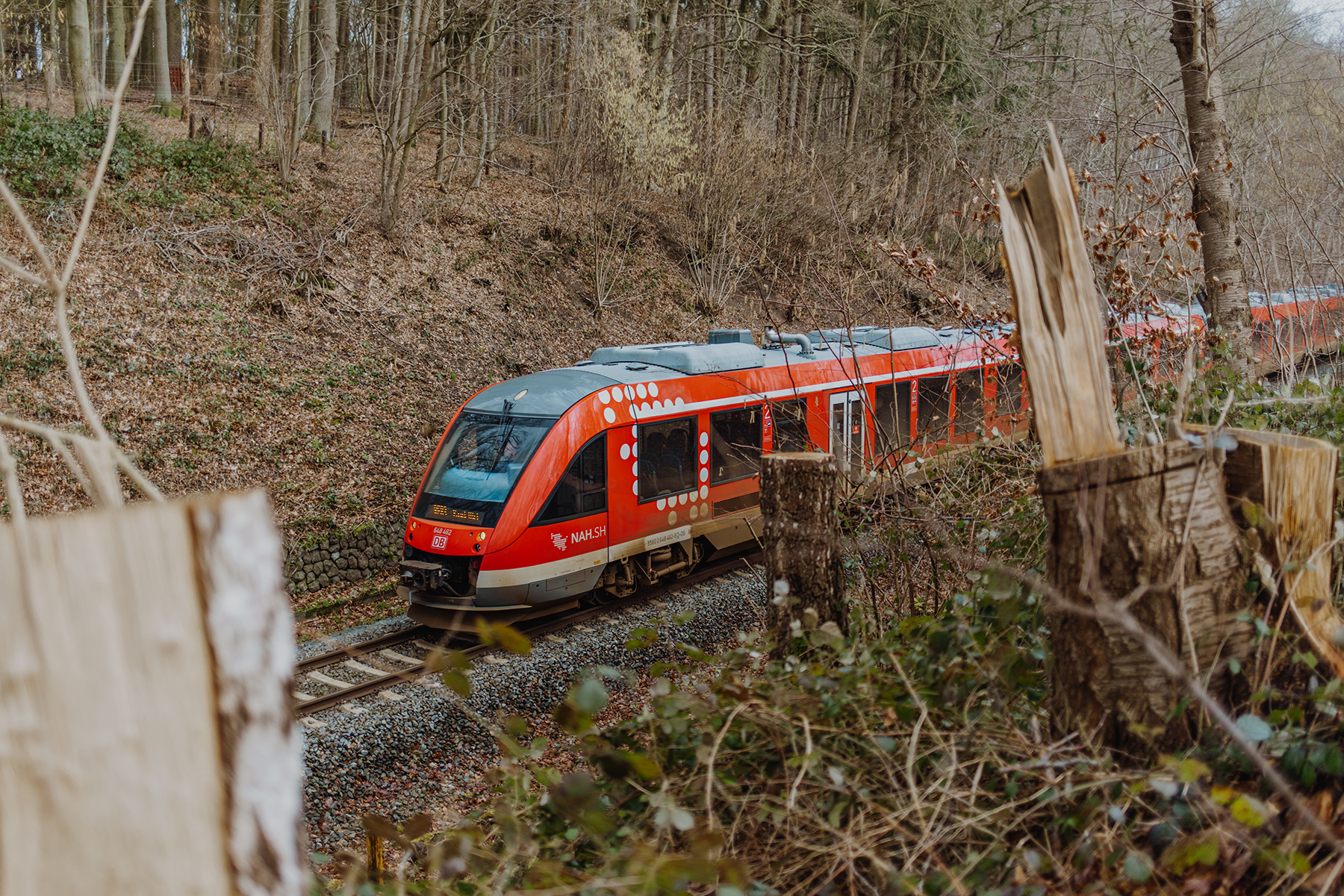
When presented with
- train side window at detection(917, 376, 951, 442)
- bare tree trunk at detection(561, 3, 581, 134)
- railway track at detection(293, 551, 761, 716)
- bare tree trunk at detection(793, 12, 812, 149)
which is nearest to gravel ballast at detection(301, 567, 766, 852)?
railway track at detection(293, 551, 761, 716)

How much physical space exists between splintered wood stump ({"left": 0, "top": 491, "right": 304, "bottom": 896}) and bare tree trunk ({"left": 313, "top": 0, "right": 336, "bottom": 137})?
725 inches

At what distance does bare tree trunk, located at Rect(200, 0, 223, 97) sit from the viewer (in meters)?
20.4

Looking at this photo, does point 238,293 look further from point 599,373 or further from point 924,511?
point 924,511

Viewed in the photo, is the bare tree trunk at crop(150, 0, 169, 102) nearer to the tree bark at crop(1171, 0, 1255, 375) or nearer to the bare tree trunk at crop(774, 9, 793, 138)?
the bare tree trunk at crop(774, 9, 793, 138)

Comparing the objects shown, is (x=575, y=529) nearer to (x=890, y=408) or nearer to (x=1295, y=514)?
(x=890, y=408)

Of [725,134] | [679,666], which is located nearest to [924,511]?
[679,666]

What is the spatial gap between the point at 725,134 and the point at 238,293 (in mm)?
10496

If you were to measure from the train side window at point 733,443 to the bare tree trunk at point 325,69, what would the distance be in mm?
12451

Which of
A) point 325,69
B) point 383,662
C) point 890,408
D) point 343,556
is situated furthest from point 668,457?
point 325,69

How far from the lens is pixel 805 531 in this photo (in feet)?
13.6

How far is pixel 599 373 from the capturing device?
355 inches

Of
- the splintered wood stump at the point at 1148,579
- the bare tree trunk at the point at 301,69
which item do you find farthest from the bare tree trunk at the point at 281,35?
the splintered wood stump at the point at 1148,579

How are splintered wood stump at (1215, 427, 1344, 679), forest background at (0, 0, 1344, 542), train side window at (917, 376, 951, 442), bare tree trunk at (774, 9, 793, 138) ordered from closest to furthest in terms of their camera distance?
splintered wood stump at (1215, 427, 1344, 679)
forest background at (0, 0, 1344, 542)
train side window at (917, 376, 951, 442)
bare tree trunk at (774, 9, 793, 138)

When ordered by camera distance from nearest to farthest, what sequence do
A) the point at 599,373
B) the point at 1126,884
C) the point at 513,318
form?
1. the point at 1126,884
2. the point at 599,373
3. the point at 513,318
